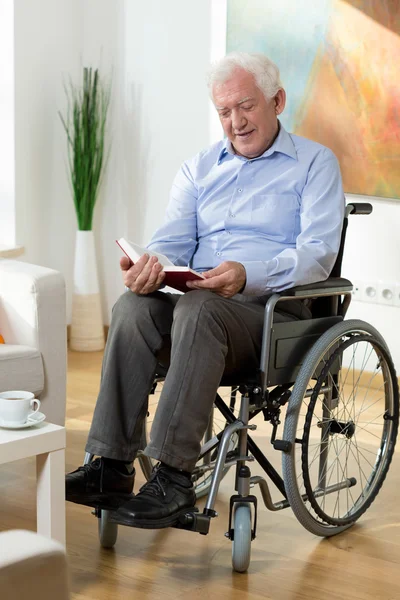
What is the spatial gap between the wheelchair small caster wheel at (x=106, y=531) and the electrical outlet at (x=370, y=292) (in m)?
1.91

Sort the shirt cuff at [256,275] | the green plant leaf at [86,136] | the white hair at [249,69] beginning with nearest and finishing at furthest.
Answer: the shirt cuff at [256,275]
the white hair at [249,69]
the green plant leaf at [86,136]

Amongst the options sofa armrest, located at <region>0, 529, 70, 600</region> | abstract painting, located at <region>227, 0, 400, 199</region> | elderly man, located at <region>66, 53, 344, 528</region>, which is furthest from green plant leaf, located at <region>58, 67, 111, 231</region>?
sofa armrest, located at <region>0, 529, 70, 600</region>

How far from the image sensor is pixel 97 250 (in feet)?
15.0

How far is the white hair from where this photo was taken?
2.35 m

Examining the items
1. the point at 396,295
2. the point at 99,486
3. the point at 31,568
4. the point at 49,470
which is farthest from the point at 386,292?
the point at 31,568

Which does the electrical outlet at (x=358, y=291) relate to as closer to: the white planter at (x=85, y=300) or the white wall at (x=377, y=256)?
the white wall at (x=377, y=256)

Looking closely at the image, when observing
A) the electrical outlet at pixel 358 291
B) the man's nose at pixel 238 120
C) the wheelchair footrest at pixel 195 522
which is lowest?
the wheelchair footrest at pixel 195 522

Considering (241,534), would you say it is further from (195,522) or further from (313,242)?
(313,242)

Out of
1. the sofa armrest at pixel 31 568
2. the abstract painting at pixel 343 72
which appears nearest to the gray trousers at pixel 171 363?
the sofa armrest at pixel 31 568

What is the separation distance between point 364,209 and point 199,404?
783mm

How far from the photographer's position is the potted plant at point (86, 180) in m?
4.23

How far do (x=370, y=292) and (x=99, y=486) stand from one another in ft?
6.55

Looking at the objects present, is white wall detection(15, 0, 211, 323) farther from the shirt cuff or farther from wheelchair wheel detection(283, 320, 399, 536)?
the shirt cuff

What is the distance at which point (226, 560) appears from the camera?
7.11ft
